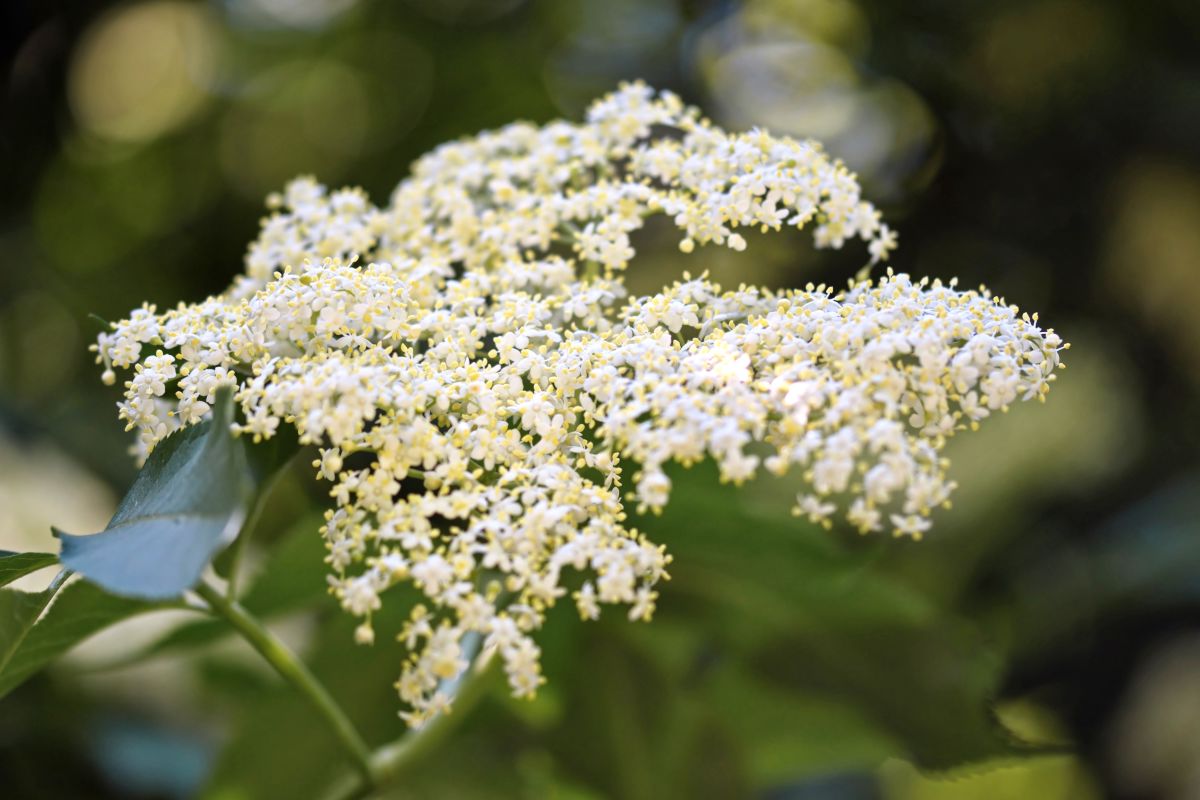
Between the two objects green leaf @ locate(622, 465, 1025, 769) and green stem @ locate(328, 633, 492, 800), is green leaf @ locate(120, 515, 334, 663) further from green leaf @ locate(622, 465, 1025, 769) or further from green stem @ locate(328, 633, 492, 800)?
green leaf @ locate(622, 465, 1025, 769)

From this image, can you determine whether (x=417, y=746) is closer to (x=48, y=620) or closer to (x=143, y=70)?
(x=48, y=620)

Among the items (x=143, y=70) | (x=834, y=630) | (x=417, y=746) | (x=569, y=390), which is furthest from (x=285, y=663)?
(x=143, y=70)

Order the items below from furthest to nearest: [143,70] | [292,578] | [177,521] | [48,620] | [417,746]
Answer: [143,70], [292,578], [417,746], [48,620], [177,521]

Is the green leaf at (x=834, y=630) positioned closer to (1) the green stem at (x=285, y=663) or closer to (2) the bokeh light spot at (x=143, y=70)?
(1) the green stem at (x=285, y=663)

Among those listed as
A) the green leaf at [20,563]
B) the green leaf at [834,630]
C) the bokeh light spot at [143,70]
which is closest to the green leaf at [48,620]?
the green leaf at [20,563]

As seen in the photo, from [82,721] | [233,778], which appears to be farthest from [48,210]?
[233,778]
